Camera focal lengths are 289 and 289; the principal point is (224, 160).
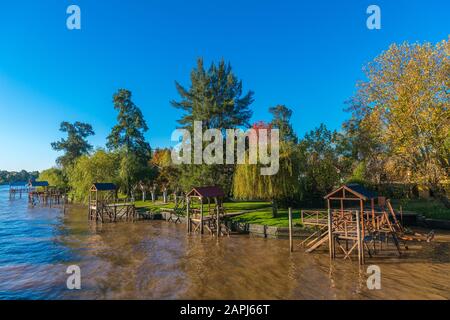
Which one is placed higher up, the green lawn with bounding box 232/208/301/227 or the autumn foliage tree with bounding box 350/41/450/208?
the autumn foliage tree with bounding box 350/41/450/208

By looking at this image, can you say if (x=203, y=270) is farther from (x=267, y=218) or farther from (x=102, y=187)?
(x=102, y=187)

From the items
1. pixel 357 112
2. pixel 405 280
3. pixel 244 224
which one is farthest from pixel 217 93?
pixel 405 280

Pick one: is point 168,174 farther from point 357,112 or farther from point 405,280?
point 405,280

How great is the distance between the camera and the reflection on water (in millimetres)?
11273

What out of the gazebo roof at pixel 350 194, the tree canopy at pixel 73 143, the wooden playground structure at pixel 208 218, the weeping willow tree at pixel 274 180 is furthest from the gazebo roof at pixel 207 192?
the tree canopy at pixel 73 143

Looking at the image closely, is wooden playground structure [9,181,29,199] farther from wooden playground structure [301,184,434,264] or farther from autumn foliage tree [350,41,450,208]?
autumn foliage tree [350,41,450,208]

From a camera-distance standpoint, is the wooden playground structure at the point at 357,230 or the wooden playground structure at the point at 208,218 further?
the wooden playground structure at the point at 208,218

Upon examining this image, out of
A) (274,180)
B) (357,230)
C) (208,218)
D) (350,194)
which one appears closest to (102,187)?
(208,218)

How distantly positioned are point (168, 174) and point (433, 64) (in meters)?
31.2

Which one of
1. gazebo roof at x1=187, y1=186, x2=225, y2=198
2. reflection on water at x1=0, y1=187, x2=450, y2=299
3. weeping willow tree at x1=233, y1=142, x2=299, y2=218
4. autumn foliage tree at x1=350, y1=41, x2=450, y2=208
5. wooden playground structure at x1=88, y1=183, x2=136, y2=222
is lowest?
reflection on water at x1=0, y1=187, x2=450, y2=299

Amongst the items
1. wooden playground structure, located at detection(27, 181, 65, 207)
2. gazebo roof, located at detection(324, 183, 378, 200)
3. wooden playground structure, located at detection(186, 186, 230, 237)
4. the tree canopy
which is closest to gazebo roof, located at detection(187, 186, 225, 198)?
wooden playground structure, located at detection(186, 186, 230, 237)

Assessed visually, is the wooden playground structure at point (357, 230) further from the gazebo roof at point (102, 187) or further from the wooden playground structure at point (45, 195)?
the wooden playground structure at point (45, 195)

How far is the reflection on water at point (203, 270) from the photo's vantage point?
11273 mm
